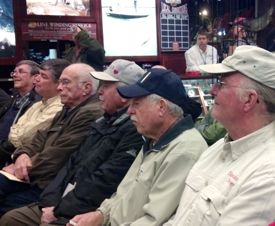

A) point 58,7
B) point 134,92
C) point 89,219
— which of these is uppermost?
point 58,7

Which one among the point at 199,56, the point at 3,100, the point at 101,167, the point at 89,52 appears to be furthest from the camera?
the point at 199,56

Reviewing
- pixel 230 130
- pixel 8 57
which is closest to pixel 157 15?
pixel 8 57

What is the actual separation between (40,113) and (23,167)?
0.69m

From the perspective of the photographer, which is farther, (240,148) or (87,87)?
(87,87)

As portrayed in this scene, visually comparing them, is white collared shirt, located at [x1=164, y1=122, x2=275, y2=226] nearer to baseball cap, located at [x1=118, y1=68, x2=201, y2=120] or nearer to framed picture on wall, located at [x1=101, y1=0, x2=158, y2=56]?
baseball cap, located at [x1=118, y1=68, x2=201, y2=120]

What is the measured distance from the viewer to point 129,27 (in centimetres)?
752

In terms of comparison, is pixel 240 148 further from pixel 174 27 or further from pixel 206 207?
pixel 174 27

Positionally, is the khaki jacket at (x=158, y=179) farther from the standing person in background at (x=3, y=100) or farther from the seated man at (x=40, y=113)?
the standing person in background at (x=3, y=100)

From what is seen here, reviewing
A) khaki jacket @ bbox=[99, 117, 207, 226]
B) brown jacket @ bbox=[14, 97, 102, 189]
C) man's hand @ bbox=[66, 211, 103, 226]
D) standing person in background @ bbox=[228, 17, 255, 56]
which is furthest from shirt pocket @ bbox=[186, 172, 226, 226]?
standing person in background @ bbox=[228, 17, 255, 56]

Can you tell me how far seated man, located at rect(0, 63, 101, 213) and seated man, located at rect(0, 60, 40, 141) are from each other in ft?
2.62

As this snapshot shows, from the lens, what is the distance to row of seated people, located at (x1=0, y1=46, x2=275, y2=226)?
1562 mm

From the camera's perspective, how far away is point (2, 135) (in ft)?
13.1

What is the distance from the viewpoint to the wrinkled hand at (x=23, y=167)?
304cm

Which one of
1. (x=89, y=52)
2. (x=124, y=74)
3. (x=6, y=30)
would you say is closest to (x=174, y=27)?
(x=6, y=30)
